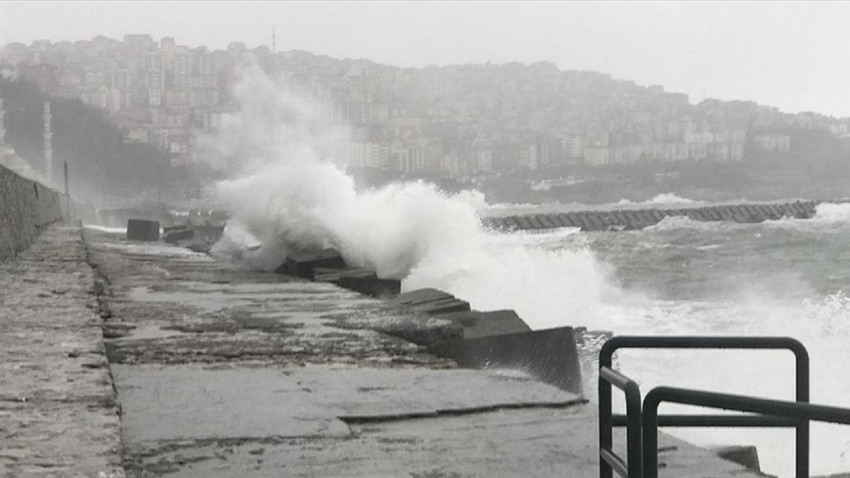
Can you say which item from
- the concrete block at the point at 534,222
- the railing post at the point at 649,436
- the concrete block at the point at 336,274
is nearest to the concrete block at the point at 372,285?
the concrete block at the point at 336,274

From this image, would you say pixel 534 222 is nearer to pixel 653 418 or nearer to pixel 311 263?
pixel 311 263

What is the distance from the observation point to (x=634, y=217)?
7025 centimetres

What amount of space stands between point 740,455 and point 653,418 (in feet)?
7.13

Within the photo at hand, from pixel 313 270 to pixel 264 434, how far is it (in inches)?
348

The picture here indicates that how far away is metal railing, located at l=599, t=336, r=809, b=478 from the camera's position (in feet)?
7.55

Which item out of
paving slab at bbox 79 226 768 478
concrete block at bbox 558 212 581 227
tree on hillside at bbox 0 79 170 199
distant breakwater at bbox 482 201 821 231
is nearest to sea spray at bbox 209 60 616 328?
paving slab at bbox 79 226 768 478

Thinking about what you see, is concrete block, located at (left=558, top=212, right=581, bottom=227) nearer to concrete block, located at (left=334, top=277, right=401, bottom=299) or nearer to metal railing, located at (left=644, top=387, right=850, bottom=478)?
concrete block, located at (left=334, top=277, right=401, bottom=299)

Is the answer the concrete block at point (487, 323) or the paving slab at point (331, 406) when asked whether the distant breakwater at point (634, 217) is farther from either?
the paving slab at point (331, 406)

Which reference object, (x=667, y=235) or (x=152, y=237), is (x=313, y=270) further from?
(x=667, y=235)

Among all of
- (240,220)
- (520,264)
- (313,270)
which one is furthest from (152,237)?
(313,270)

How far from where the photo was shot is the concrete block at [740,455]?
4.13 m

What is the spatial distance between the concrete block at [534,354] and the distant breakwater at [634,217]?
54969mm

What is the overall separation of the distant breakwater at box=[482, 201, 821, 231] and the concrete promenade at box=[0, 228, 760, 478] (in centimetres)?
5469

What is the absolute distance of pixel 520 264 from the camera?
16359 millimetres
